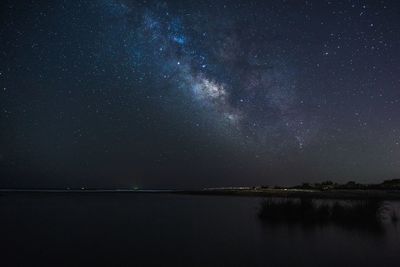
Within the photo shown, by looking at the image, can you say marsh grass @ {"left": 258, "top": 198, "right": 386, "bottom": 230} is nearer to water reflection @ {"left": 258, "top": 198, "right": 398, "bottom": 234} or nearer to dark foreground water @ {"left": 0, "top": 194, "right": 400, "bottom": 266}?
water reflection @ {"left": 258, "top": 198, "right": 398, "bottom": 234}

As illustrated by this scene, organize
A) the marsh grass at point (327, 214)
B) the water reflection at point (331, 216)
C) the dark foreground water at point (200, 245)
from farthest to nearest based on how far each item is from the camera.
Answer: the marsh grass at point (327, 214) → the water reflection at point (331, 216) → the dark foreground water at point (200, 245)

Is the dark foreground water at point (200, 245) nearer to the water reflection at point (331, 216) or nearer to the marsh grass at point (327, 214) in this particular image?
the water reflection at point (331, 216)

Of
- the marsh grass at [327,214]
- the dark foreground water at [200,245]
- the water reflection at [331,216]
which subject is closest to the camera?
the dark foreground water at [200,245]

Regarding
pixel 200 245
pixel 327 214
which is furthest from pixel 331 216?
pixel 200 245

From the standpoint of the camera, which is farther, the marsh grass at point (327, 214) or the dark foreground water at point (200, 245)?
the marsh grass at point (327, 214)

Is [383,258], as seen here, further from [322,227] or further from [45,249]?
[45,249]

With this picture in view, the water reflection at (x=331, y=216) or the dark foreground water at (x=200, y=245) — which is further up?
the water reflection at (x=331, y=216)

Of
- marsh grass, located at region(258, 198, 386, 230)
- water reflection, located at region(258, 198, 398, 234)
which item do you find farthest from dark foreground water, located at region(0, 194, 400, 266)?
marsh grass, located at region(258, 198, 386, 230)

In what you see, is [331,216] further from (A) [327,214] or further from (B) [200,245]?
(B) [200,245]

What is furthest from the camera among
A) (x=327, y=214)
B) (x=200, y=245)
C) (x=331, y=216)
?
(x=327, y=214)

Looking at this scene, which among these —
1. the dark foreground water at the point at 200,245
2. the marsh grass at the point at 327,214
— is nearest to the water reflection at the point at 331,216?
the marsh grass at the point at 327,214

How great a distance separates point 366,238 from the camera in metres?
17.9

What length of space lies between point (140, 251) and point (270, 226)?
33.5 feet

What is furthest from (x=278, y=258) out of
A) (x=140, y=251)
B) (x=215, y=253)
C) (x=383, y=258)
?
(x=140, y=251)
